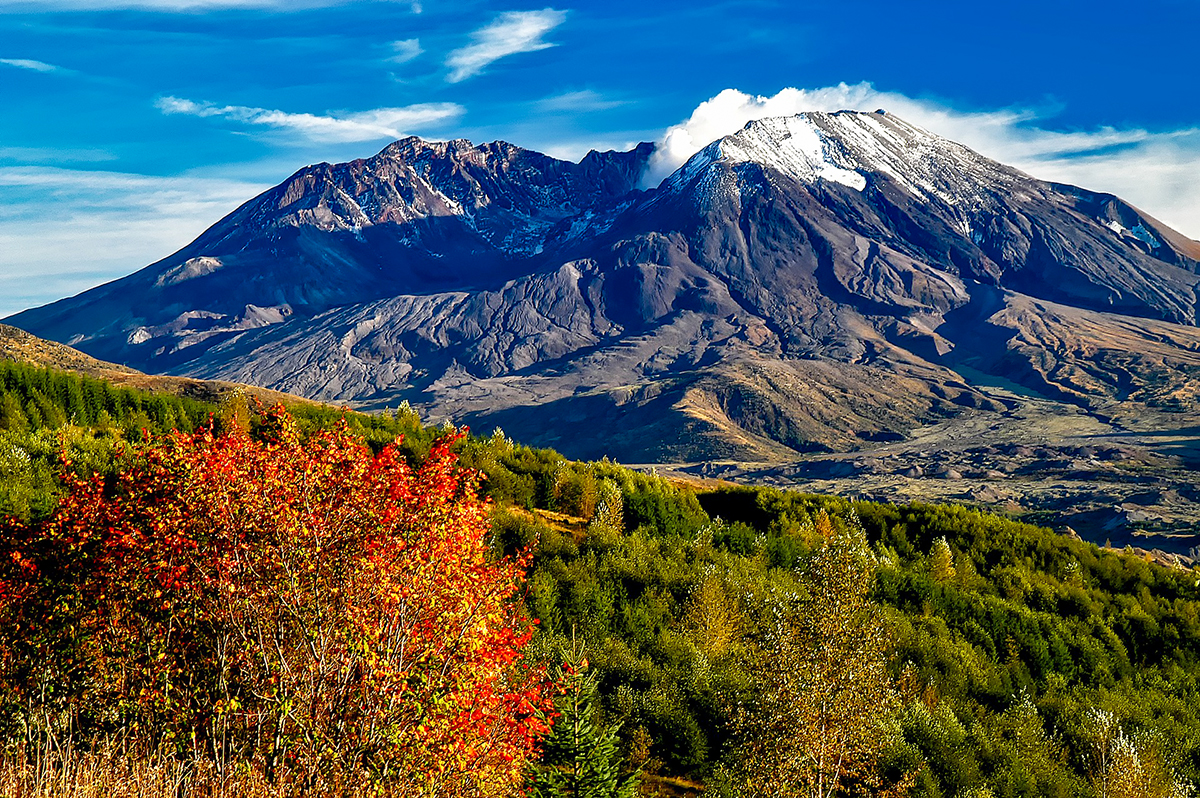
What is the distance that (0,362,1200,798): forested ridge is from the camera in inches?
830

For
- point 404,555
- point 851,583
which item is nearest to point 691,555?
point 851,583

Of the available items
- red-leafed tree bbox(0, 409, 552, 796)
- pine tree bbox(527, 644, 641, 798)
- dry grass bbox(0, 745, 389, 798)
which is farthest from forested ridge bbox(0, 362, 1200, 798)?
dry grass bbox(0, 745, 389, 798)

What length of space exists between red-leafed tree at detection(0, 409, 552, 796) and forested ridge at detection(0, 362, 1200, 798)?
0.25 metres

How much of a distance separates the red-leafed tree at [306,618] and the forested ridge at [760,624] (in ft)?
0.81

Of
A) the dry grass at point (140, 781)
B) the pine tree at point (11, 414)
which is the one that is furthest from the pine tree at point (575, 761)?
the pine tree at point (11, 414)

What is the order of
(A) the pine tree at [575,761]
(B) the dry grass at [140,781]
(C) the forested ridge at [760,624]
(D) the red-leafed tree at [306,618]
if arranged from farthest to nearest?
Result: (C) the forested ridge at [760,624], (A) the pine tree at [575,761], (D) the red-leafed tree at [306,618], (B) the dry grass at [140,781]

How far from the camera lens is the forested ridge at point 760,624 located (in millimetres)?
21078

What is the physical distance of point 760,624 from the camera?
2731cm

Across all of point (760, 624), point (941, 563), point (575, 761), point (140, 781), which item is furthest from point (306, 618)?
point (941, 563)

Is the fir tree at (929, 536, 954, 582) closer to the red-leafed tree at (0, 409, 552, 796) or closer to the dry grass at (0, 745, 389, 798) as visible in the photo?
the red-leafed tree at (0, 409, 552, 796)

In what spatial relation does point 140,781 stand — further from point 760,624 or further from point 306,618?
point 760,624

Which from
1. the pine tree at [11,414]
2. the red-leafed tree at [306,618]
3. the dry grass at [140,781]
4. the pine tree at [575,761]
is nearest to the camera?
the dry grass at [140,781]

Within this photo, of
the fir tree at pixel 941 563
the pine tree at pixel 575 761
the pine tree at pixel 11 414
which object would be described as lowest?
the fir tree at pixel 941 563

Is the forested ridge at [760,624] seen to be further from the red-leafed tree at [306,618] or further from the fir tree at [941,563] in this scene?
the red-leafed tree at [306,618]
